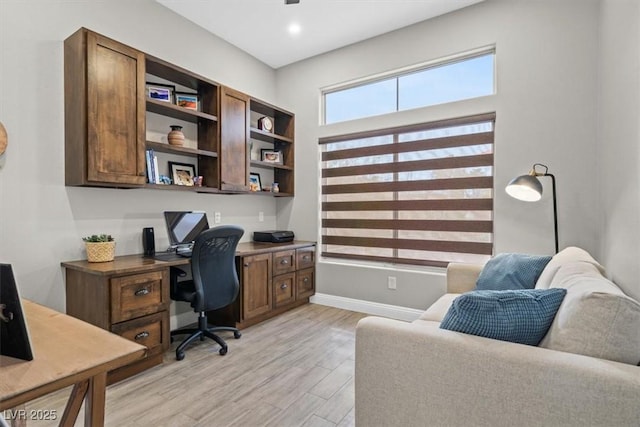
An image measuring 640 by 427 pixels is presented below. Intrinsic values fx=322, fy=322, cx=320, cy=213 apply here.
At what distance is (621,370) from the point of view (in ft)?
3.12

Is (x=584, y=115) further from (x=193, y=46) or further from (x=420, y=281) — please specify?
(x=193, y=46)

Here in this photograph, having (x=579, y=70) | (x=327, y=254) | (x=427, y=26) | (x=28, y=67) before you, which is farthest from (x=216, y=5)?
(x=579, y=70)

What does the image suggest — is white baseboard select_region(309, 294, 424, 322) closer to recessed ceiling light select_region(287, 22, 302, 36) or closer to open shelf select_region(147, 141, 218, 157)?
open shelf select_region(147, 141, 218, 157)

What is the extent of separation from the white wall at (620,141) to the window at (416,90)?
95cm

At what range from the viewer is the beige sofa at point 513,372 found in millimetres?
962

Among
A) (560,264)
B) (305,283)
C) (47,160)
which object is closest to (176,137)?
(47,160)

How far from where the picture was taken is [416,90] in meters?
3.53

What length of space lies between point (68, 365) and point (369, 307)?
→ 10.5 ft

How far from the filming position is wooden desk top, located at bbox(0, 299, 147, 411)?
79 cm

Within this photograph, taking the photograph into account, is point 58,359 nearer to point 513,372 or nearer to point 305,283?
point 513,372

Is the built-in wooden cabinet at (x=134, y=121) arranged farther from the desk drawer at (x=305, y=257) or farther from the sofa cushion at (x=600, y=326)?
the sofa cushion at (x=600, y=326)

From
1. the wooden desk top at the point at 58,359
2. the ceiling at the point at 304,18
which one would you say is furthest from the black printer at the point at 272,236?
the wooden desk top at the point at 58,359

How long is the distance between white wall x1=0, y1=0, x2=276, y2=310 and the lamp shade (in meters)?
3.15

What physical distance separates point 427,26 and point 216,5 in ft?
7.13
